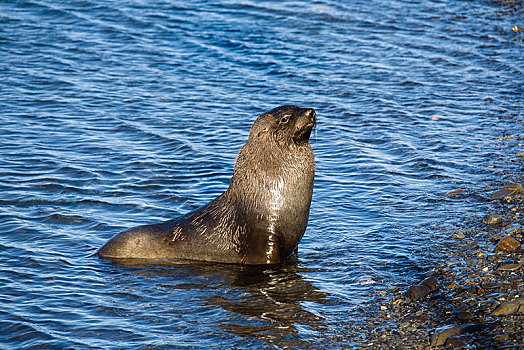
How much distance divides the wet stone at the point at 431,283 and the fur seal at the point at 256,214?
67.8 inches

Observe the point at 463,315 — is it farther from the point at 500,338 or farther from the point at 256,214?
the point at 256,214

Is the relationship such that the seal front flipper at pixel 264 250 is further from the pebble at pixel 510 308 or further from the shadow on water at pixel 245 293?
the pebble at pixel 510 308

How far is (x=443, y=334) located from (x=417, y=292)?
1.02m

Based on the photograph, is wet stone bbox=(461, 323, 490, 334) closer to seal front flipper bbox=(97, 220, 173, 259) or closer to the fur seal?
the fur seal

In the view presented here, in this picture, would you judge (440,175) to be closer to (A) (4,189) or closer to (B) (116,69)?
(A) (4,189)

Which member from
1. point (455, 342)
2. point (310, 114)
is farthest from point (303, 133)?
point (455, 342)

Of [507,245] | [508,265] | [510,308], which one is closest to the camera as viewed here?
[510,308]

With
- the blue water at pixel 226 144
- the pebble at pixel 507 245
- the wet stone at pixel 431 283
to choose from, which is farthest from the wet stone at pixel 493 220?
the wet stone at pixel 431 283

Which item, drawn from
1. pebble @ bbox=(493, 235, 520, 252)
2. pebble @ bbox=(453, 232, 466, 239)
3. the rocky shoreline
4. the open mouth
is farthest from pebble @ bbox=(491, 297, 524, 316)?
the open mouth

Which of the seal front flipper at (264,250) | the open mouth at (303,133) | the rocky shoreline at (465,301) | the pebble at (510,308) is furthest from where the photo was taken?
the open mouth at (303,133)

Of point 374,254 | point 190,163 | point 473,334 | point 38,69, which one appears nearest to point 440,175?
point 374,254

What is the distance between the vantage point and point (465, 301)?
7203 mm

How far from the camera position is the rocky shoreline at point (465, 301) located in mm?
6508

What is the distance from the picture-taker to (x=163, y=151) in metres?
12.4
